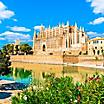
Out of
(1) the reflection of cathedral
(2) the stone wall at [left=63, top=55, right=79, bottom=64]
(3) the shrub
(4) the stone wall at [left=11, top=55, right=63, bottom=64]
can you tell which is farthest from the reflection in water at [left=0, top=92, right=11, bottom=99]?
(1) the reflection of cathedral

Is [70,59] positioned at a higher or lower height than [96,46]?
lower

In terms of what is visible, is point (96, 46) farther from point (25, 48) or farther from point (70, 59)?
point (25, 48)

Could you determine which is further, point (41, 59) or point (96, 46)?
point (41, 59)

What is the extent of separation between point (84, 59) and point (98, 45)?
9.63 metres

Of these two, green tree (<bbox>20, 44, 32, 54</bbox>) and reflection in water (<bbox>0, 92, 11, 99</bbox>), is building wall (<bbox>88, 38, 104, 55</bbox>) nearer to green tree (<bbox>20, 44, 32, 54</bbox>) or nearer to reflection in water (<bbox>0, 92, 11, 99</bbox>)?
green tree (<bbox>20, 44, 32, 54</bbox>)

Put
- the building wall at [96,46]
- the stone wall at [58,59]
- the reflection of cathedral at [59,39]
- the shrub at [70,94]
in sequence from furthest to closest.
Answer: the reflection of cathedral at [59,39] → the building wall at [96,46] → the stone wall at [58,59] → the shrub at [70,94]

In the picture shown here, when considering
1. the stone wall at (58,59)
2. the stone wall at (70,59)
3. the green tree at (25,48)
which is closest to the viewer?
the stone wall at (58,59)

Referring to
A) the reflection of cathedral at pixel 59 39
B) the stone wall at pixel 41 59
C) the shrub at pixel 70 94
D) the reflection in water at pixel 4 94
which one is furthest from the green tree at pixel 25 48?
the shrub at pixel 70 94

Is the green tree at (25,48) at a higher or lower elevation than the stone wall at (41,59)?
higher

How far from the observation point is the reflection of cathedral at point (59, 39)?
8959cm

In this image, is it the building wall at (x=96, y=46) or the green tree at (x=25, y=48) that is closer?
the building wall at (x=96, y=46)

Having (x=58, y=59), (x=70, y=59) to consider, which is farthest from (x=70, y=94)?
(x=58, y=59)

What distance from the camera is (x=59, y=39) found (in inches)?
3930

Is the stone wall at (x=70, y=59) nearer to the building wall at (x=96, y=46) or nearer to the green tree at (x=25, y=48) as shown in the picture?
the building wall at (x=96, y=46)
